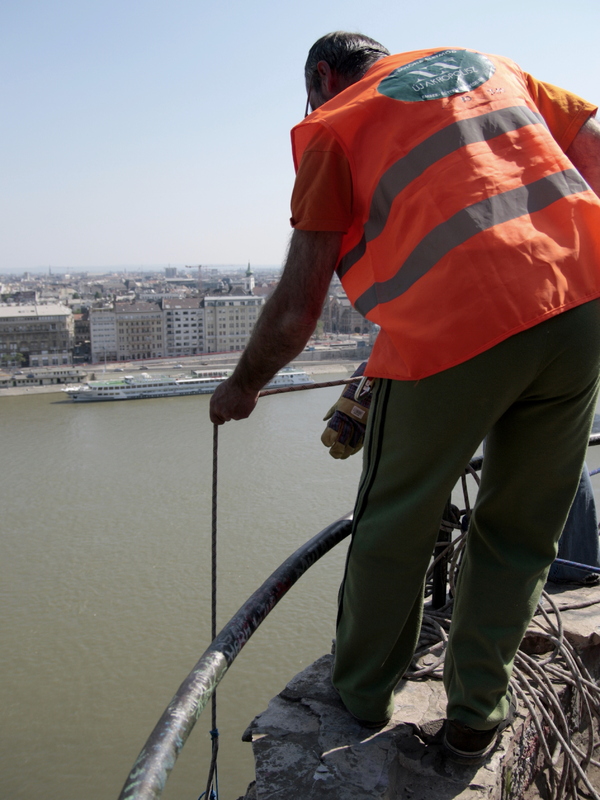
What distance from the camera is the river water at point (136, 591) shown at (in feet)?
12.3

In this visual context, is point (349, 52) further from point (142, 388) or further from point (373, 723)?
point (142, 388)

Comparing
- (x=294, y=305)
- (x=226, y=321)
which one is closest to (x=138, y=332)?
(x=226, y=321)

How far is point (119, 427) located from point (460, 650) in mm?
11348

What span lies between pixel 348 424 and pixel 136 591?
4993 mm

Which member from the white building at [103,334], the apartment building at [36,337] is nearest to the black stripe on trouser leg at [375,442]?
the apartment building at [36,337]

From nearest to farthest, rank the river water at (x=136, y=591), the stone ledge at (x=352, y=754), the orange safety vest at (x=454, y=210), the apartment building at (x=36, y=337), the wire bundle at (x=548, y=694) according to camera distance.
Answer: the orange safety vest at (x=454, y=210) < the stone ledge at (x=352, y=754) < the wire bundle at (x=548, y=694) < the river water at (x=136, y=591) < the apartment building at (x=36, y=337)

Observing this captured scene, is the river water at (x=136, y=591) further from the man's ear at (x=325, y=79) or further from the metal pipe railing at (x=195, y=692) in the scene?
the man's ear at (x=325, y=79)

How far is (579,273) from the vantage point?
52cm

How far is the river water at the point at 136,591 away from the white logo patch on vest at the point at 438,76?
3.26 meters

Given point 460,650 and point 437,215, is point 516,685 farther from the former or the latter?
point 437,215

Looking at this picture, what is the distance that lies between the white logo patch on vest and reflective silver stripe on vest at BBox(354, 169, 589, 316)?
94 millimetres

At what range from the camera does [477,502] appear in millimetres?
639

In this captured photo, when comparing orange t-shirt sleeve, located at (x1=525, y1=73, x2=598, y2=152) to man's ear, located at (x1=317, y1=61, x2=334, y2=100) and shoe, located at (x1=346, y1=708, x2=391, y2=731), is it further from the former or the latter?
shoe, located at (x1=346, y1=708, x2=391, y2=731)

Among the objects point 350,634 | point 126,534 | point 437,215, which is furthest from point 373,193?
point 126,534
